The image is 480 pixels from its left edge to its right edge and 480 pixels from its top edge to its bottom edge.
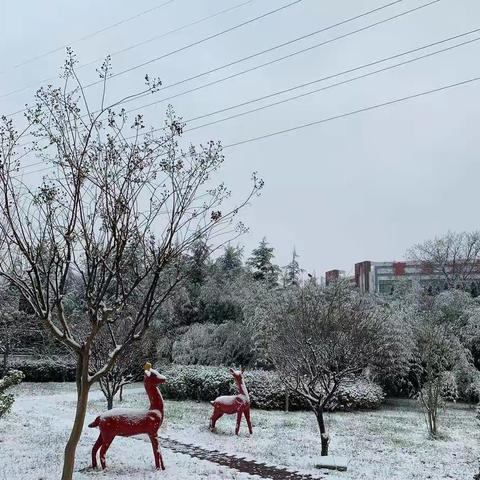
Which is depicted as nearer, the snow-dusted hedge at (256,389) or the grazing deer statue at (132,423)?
the grazing deer statue at (132,423)

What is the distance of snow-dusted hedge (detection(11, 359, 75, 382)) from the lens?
2211 cm

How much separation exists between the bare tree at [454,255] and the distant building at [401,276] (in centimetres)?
23

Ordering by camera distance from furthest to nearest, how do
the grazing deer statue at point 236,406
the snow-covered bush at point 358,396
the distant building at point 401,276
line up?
the distant building at point 401,276 < the snow-covered bush at point 358,396 < the grazing deer statue at point 236,406

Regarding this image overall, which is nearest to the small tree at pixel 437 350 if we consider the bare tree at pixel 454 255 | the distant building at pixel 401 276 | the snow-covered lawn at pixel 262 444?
the snow-covered lawn at pixel 262 444

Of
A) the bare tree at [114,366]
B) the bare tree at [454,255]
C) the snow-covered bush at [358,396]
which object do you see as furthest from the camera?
the bare tree at [454,255]

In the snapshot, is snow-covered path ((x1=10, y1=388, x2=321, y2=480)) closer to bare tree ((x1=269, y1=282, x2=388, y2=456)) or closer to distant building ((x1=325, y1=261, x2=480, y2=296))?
bare tree ((x1=269, y1=282, x2=388, y2=456))

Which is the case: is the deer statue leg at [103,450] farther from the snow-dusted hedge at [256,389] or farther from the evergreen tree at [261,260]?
the evergreen tree at [261,260]

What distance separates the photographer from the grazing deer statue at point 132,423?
23.8 ft

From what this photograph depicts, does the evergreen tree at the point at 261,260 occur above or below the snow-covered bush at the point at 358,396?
above

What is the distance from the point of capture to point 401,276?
36188mm

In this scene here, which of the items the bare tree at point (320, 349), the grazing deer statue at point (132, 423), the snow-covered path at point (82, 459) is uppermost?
the bare tree at point (320, 349)

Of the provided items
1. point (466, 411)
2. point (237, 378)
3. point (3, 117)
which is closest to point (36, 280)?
point (3, 117)

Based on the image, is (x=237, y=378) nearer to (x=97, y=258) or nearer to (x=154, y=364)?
(x=97, y=258)

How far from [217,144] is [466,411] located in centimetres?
1371
